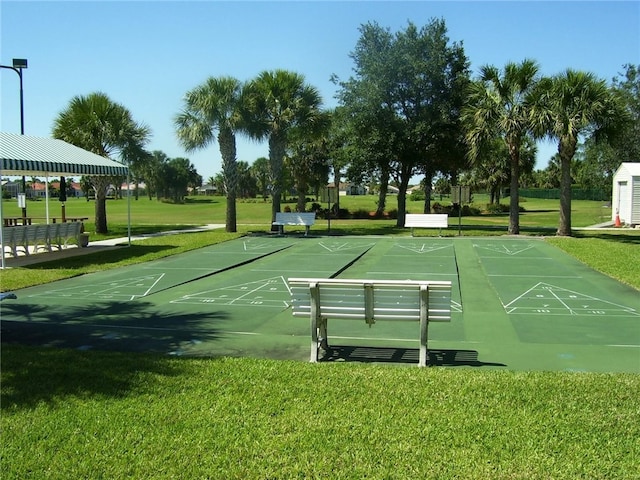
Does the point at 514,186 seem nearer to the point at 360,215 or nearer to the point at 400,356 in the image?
the point at 360,215

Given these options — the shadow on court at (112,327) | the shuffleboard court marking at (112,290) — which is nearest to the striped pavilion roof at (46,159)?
the shuffleboard court marking at (112,290)

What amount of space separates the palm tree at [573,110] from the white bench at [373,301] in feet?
61.7

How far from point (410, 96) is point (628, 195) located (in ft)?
43.5

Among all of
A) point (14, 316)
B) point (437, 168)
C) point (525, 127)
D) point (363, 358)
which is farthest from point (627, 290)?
point (437, 168)

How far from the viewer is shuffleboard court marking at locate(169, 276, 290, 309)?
33.8 ft

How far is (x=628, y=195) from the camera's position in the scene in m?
32.2

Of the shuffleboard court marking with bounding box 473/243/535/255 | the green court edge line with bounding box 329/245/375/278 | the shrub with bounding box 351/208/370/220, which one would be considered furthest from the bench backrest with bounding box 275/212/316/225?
the shrub with bounding box 351/208/370/220

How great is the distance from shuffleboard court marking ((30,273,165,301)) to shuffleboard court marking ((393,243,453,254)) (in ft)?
30.3

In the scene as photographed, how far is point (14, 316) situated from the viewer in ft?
30.5

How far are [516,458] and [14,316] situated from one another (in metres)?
8.15

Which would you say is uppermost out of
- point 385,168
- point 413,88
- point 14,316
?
point 413,88

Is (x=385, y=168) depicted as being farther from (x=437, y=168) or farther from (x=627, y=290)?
(x=627, y=290)

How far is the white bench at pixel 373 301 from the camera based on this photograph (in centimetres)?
650

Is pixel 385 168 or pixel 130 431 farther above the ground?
pixel 385 168
